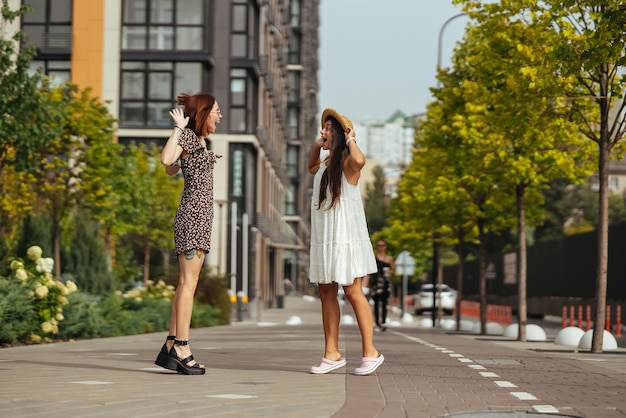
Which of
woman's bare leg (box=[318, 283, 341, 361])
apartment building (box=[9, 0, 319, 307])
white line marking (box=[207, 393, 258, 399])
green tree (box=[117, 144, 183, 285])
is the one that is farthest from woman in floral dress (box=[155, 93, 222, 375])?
apartment building (box=[9, 0, 319, 307])

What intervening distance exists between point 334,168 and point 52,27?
46896mm

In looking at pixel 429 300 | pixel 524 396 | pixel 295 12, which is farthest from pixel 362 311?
pixel 295 12

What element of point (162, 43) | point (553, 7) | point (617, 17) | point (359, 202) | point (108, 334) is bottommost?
point (108, 334)

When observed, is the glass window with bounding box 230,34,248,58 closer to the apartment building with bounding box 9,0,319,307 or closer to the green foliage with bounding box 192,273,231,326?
the apartment building with bounding box 9,0,319,307

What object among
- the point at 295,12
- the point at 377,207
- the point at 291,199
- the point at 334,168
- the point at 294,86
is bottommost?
the point at 334,168

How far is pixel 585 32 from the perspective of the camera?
1875 cm

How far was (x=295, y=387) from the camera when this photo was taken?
9.94 m

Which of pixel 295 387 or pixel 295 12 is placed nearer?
pixel 295 387

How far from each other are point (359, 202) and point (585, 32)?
858cm

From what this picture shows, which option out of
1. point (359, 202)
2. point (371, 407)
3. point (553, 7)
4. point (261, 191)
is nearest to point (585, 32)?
point (553, 7)

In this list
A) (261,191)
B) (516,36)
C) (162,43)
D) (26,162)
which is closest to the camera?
(516,36)

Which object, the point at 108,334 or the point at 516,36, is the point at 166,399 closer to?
the point at 108,334

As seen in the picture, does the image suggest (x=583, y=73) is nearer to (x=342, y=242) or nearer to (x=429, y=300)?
(x=342, y=242)

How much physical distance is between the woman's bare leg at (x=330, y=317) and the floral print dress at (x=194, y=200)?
1.11 meters
